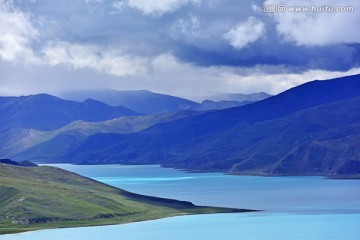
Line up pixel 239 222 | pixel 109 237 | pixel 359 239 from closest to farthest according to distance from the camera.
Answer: pixel 359 239 < pixel 109 237 < pixel 239 222

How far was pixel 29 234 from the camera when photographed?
173 meters

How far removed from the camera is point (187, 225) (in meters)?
184

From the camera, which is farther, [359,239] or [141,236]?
[141,236]

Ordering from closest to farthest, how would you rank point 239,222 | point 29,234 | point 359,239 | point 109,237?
point 359,239, point 109,237, point 29,234, point 239,222

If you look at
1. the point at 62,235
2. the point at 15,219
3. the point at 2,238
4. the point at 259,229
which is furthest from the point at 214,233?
the point at 15,219

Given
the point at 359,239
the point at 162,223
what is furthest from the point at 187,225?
the point at 359,239

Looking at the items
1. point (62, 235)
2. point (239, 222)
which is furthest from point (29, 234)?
point (239, 222)

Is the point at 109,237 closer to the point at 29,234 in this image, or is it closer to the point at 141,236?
the point at 141,236

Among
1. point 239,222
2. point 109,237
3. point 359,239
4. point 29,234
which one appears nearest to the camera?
point 359,239

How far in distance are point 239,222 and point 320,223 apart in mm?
19400

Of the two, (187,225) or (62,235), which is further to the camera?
(187,225)

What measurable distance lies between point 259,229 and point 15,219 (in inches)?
2492

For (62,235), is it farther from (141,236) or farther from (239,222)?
(239,222)

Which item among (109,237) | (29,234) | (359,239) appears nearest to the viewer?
(359,239)
